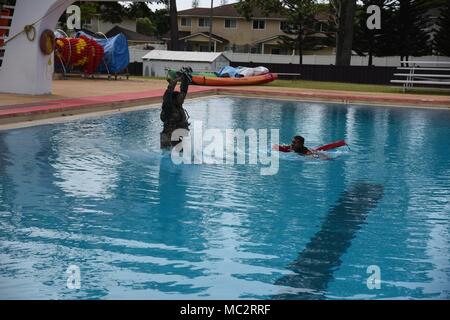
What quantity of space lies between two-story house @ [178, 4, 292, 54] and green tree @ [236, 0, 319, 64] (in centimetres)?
1214

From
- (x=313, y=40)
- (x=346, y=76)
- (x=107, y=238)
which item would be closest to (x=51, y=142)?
(x=107, y=238)

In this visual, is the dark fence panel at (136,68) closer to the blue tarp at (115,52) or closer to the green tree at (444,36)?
the blue tarp at (115,52)

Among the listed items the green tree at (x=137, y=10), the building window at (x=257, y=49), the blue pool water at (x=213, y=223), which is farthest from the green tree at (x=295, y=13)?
the blue pool water at (x=213, y=223)

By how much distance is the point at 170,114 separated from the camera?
11.6 m

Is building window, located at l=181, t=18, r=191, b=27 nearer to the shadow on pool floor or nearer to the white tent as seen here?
the white tent

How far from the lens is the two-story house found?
68.8 metres

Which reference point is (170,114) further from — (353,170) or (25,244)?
(25,244)

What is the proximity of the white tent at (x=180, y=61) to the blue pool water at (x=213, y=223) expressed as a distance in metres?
23.8

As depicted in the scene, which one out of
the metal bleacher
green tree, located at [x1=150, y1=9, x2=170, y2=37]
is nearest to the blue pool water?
the metal bleacher

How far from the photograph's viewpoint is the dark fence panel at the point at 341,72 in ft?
122

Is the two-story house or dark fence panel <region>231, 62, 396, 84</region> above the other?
the two-story house

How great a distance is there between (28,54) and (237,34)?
53.7 meters
